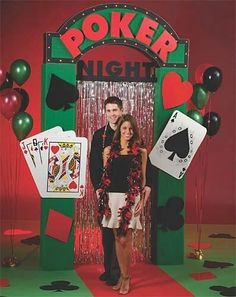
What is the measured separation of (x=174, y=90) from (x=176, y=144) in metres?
0.48

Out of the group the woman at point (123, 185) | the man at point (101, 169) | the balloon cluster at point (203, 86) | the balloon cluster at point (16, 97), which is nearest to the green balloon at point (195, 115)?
the balloon cluster at point (203, 86)

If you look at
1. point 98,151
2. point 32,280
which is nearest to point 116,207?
point 98,151

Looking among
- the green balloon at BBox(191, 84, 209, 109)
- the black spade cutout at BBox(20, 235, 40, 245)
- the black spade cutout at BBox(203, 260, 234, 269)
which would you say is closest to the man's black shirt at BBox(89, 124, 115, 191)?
the green balloon at BBox(191, 84, 209, 109)

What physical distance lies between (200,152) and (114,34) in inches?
103

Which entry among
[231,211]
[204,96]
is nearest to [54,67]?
[204,96]

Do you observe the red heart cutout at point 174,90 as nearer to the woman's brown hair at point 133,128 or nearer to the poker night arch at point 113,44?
the poker night arch at point 113,44

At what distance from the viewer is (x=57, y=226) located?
17.3 feet

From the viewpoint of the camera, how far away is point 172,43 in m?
5.40

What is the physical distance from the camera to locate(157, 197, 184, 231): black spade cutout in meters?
5.50

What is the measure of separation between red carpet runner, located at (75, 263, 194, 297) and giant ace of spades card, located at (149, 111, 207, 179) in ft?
2.90

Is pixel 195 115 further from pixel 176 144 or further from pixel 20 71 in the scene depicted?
pixel 20 71

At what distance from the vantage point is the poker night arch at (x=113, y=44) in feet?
17.1

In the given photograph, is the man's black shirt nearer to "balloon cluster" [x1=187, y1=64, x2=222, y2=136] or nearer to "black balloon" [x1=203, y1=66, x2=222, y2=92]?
"balloon cluster" [x1=187, y1=64, x2=222, y2=136]

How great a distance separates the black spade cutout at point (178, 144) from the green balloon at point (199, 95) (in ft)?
0.93
